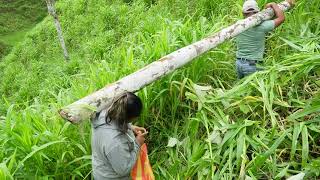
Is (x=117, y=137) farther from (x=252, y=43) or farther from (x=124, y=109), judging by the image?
(x=252, y=43)

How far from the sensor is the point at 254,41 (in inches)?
163

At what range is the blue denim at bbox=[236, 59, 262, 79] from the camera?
4.03 metres

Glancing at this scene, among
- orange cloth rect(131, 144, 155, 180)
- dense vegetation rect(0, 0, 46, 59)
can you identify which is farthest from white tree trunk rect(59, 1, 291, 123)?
dense vegetation rect(0, 0, 46, 59)

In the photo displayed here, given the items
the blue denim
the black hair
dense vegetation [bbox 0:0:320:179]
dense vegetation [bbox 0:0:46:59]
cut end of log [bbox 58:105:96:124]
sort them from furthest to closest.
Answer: dense vegetation [bbox 0:0:46:59] < the blue denim < dense vegetation [bbox 0:0:320:179] < cut end of log [bbox 58:105:96:124] < the black hair

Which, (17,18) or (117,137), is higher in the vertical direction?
(117,137)

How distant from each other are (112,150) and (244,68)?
71.6 inches

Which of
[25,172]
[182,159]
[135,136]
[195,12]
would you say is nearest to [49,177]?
[25,172]

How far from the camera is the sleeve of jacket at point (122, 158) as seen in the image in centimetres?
271

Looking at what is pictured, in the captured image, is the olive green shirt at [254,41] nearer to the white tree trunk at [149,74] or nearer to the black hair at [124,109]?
the white tree trunk at [149,74]

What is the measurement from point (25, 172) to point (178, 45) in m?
2.00

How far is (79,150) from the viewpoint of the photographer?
11.5ft

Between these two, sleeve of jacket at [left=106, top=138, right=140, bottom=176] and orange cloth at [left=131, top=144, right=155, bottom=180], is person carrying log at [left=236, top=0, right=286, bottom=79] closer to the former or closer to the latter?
orange cloth at [left=131, top=144, right=155, bottom=180]

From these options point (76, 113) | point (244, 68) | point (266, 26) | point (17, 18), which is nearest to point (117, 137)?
point (76, 113)

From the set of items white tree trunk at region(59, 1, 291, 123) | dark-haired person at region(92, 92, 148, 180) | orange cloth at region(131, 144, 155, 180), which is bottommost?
orange cloth at region(131, 144, 155, 180)
